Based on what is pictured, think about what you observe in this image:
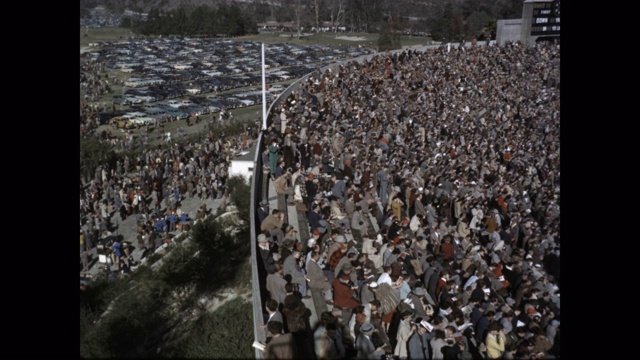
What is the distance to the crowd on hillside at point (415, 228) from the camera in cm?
721

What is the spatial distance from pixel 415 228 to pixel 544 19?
3296 cm

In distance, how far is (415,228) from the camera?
11188 mm

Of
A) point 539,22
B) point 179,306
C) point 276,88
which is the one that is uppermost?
point 539,22

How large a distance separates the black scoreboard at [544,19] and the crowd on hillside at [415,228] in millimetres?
13765

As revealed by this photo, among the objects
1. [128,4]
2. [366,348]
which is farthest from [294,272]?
[128,4]

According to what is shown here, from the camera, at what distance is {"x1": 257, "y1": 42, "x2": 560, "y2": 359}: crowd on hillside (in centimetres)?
721

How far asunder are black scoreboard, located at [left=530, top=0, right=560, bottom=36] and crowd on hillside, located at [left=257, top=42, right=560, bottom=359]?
13.8 m

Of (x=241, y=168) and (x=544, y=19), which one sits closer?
(x=241, y=168)

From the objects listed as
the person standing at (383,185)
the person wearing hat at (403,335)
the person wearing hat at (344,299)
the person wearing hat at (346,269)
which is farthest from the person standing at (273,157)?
the person wearing hat at (403,335)

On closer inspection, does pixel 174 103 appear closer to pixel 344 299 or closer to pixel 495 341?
pixel 344 299

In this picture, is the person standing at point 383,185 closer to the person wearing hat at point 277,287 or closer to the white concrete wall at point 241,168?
the person wearing hat at point 277,287
